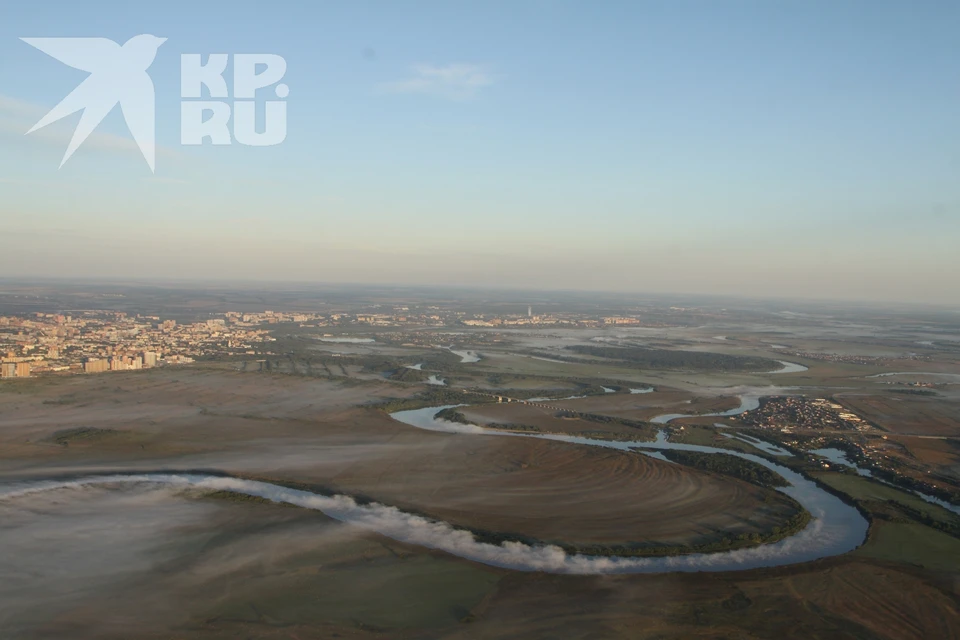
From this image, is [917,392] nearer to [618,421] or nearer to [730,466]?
[618,421]

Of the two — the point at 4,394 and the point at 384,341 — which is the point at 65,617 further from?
the point at 384,341

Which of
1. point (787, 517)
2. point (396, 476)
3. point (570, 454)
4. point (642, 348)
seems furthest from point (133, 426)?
point (642, 348)

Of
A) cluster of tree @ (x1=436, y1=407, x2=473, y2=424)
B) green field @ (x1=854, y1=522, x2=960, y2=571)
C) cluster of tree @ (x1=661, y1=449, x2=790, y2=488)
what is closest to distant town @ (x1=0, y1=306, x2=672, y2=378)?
cluster of tree @ (x1=436, y1=407, x2=473, y2=424)

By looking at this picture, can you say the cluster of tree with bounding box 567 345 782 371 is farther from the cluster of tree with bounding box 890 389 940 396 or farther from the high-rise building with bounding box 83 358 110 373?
the high-rise building with bounding box 83 358 110 373

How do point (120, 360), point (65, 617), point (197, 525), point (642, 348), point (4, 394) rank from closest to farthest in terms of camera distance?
point (65, 617), point (197, 525), point (4, 394), point (120, 360), point (642, 348)

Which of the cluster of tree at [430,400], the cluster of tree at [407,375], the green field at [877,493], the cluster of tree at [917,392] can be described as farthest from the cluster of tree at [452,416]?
the cluster of tree at [917,392]
